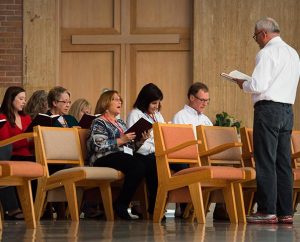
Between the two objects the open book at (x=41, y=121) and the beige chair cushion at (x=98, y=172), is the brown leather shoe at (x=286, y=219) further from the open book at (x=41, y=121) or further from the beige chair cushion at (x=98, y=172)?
the open book at (x=41, y=121)

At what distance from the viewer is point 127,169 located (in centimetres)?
895

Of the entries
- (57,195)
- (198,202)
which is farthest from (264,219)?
(57,195)

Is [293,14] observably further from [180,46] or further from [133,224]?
[133,224]

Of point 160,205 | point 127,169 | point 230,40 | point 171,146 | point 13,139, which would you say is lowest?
point 160,205

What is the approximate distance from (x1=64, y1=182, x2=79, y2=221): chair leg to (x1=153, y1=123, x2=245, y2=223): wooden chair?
658 mm

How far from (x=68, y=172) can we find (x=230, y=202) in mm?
1379

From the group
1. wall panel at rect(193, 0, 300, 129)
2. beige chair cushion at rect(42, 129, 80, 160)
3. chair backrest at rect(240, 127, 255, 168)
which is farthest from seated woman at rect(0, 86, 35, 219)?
wall panel at rect(193, 0, 300, 129)

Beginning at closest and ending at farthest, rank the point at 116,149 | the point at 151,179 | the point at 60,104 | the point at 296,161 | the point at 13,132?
the point at 13,132
the point at 116,149
the point at 151,179
the point at 60,104
the point at 296,161

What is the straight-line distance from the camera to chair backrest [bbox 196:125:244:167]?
9219 mm

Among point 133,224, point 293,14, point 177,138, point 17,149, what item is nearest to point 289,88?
point 177,138

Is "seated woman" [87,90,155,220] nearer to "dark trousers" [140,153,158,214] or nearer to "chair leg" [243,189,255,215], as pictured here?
"dark trousers" [140,153,158,214]

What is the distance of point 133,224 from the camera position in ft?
26.8

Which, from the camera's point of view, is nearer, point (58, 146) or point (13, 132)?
point (58, 146)

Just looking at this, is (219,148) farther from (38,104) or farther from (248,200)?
(38,104)
